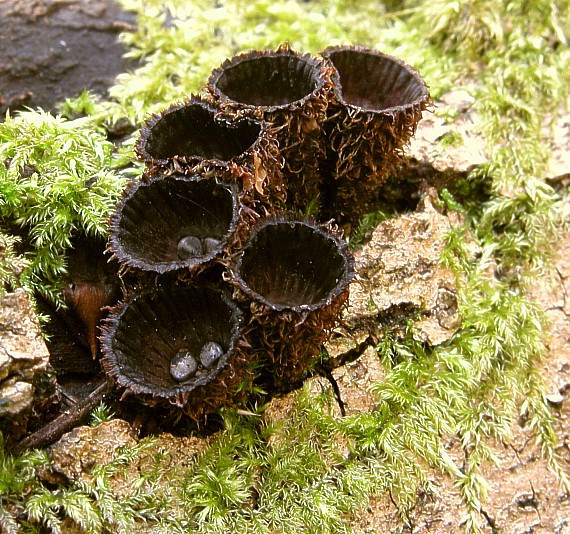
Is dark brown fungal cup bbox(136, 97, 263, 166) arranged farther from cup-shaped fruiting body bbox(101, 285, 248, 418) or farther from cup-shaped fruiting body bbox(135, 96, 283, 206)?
cup-shaped fruiting body bbox(101, 285, 248, 418)

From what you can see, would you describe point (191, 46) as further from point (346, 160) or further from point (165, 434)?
point (165, 434)

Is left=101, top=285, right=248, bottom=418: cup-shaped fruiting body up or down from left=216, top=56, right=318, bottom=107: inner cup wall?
down

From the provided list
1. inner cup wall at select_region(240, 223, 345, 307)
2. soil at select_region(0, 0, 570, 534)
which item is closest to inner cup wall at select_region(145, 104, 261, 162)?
inner cup wall at select_region(240, 223, 345, 307)

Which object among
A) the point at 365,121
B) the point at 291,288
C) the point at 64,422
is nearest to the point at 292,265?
the point at 291,288

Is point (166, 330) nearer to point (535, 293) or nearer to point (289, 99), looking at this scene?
point (289, 99)

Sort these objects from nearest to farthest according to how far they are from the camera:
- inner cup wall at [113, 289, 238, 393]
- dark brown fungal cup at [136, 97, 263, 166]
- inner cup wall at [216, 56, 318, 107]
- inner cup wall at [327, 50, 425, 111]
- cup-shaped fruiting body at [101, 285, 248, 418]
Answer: cup-shaped fruiting body at [101, 285, 248, 418] < inner cup wall at [113, 289, 238, 393] < dark brown fungal cup at [136, 97, 263, 166] < inner cup wall at [216, 56, 318, 107] < inner cup wall at [327, 50, 425, 111]

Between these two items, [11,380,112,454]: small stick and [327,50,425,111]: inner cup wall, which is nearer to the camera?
[11,380,112,454]: small stick

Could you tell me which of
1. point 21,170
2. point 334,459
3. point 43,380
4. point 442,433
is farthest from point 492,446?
point 21,170
